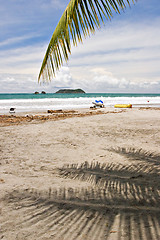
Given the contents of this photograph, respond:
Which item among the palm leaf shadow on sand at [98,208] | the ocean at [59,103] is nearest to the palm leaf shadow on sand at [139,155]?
the palm leaf shadow on sand at [98,208]

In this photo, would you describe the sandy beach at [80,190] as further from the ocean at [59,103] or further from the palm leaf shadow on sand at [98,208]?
the ocean at [59,103]

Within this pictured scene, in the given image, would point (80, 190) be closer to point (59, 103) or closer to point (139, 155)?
point (139, 155)

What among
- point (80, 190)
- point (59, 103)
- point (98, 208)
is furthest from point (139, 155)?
point (59, 103)

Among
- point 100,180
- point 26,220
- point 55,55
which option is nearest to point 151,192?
point 100,180

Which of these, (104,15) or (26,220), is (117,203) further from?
(104,15)

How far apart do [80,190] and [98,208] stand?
19.0 inches

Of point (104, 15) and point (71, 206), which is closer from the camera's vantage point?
point (71, 206)

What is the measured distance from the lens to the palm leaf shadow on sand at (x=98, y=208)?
1.89 meters

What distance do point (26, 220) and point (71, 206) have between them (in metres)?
0.52

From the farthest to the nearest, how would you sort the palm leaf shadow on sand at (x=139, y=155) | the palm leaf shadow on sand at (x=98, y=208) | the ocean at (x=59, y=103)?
the ocean at (x=59, y=103) → the palm leaf shadow on sand at (x=139, y=155) → the palm leaf shadow on sand at (x=98, y=208)

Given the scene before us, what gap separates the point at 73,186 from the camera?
9.33ft

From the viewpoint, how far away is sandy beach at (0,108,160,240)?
1.94m

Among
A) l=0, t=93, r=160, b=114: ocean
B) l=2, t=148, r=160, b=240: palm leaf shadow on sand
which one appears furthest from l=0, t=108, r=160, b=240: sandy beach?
l=0, t=93, r=160, b=114: ocean

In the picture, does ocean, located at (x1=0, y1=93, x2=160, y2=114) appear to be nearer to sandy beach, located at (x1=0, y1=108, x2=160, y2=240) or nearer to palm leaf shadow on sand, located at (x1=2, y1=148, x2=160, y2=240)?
sandy beach, located at (x1=0, y1=108, x2=160, y2=240)
